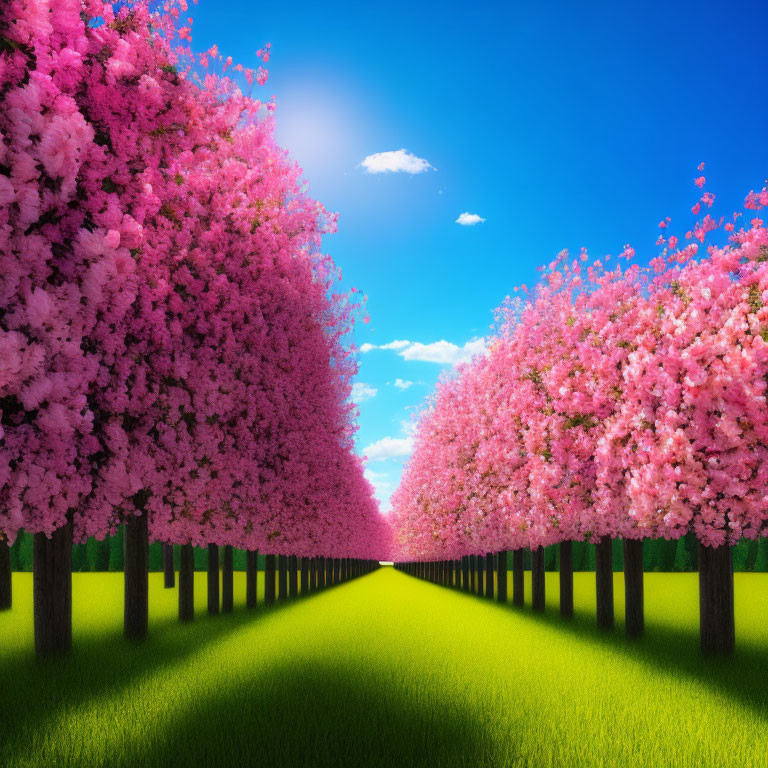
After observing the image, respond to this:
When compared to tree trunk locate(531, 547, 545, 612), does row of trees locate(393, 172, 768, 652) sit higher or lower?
higher

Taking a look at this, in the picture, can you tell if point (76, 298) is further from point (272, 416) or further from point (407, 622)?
point (407, 622)

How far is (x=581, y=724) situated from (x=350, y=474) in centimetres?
2469

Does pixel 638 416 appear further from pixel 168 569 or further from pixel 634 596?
pixel 168 569

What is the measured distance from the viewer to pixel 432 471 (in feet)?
132

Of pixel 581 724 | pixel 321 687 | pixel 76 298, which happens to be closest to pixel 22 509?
pixel 76 298

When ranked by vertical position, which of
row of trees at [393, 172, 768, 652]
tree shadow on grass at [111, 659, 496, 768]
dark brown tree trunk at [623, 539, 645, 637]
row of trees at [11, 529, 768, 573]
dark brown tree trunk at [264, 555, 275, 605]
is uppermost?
row of trees at [393, 172, 768, 652]

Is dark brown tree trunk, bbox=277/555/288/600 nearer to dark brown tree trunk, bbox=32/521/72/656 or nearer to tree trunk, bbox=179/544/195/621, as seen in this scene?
tree trunk, bbox=179/544/195/621

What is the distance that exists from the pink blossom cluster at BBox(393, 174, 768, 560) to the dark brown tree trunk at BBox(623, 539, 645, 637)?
2.54 ft

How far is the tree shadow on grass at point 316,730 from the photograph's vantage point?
7090mm

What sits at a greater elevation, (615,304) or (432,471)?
(615,304)

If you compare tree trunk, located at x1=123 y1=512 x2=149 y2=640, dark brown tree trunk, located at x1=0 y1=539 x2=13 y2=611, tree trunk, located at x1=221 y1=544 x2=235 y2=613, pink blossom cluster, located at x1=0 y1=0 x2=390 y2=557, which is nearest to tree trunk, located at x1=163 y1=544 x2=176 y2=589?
tree trunk, located at x1=221 y1=544 x2=235 y2=613

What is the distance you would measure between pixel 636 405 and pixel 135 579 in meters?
11.8

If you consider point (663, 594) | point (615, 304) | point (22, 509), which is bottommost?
point (663, 594)

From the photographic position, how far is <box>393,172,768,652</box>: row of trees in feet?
37.8
